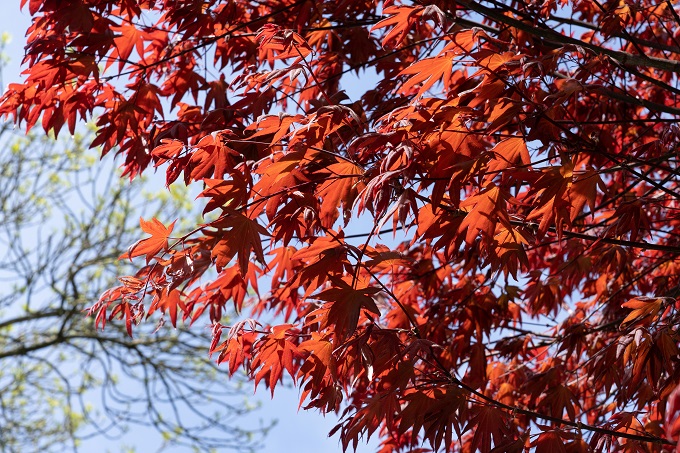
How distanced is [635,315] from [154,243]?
1.54 metres

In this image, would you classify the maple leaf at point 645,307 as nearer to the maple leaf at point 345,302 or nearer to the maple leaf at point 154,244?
the maple leaf at point 345,302

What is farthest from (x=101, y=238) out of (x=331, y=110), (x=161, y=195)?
(x=331, y=110)

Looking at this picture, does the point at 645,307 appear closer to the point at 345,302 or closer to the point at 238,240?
the point at 345,302

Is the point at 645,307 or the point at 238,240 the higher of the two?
the point at 238,240

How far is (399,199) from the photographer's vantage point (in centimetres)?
171

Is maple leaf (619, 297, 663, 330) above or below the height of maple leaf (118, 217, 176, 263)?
below

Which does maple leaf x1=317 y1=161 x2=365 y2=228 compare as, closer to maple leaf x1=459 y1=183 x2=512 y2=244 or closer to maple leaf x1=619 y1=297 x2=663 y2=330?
maple leaf x1=459 y1=183 x2=512 y2=244

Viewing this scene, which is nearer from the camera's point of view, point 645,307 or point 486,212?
point 486,212

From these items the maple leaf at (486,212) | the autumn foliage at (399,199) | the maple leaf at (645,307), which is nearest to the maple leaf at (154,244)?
the autumn foliage at (399,199)

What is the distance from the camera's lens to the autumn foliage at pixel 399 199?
1898mm

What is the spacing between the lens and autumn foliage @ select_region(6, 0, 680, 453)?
1.90 metres

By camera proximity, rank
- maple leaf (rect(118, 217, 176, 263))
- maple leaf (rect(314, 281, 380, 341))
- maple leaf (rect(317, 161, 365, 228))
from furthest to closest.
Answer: maple leaf (rect(118, 217, 176, 263))
maple leaf (rect(317, 161, 365, 228))
maple leaf (rect(314, 281, 380, 341))

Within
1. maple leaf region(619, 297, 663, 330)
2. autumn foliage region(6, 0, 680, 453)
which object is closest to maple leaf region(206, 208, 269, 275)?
autumn foliage region(6, 0, 680, 453)

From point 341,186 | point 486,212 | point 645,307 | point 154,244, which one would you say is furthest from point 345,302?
point 645,307
